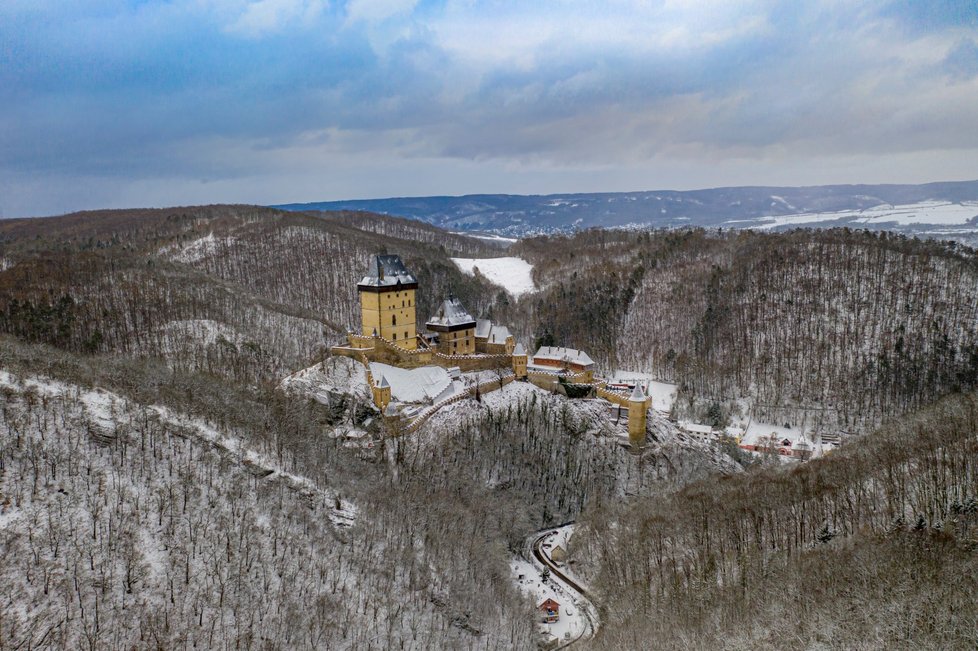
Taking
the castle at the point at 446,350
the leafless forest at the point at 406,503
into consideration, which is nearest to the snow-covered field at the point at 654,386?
the leafless forest at the point at 406,503

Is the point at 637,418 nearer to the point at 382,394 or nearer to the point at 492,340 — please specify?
the point at 492,340

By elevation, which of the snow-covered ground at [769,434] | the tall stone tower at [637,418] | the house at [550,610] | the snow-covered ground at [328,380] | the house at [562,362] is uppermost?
the snow-covered ground at [328,380]

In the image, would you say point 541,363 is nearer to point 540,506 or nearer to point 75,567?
point 540,506

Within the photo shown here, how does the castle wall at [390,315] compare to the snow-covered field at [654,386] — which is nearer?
the castle wall at [390,315]

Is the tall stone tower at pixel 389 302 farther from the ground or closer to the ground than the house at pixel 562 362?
farther from the ground

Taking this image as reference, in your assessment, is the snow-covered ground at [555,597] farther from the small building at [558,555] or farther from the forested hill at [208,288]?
the forested hill at [208,288]

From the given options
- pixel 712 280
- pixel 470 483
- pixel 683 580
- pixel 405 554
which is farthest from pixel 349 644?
pixel 712 280
